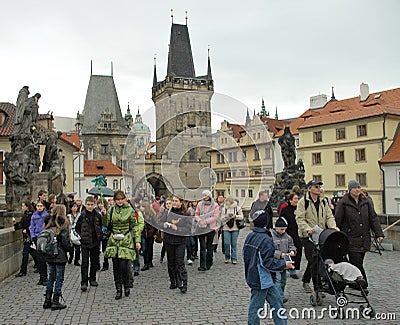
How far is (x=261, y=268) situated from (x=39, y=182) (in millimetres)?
10637

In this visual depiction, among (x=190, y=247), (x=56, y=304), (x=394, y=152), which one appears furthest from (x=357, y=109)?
(x=56, y=304)

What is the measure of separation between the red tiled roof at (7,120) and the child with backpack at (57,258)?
24.6 metres

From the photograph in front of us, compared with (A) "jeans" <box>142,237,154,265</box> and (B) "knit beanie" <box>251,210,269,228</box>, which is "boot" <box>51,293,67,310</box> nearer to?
(B) "knit beanie" <box>251,210,269,228</box>

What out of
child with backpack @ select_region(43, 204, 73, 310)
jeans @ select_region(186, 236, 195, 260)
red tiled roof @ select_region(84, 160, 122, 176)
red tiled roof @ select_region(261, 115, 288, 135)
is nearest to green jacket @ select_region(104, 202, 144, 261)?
child with backpack @ select_region(43, 204, 73, 310)

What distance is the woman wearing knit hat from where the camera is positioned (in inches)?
364

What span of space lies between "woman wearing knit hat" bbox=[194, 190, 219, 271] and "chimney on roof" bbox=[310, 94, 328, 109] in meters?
39.7

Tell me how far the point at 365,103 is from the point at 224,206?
32.0 meters

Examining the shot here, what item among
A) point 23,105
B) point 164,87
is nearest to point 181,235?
point 23,105

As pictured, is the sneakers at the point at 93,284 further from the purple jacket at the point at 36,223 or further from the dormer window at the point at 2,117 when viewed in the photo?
the dormer window at the point at 2,117

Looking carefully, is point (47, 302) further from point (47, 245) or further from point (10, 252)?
point (10, 252)

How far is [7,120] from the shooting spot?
31.2 metres

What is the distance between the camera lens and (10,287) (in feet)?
26.3

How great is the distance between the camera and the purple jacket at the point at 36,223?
834 cm

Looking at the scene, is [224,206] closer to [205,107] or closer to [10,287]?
[205,107]
